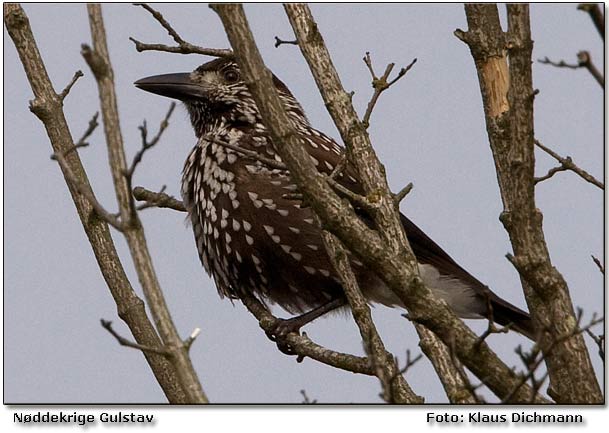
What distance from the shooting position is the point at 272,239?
6656 millimetres

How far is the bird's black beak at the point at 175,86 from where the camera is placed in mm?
7508

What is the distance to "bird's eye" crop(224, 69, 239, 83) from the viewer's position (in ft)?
25.8

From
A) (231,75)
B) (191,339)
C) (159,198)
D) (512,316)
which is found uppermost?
(231,75)

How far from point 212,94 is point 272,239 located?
1.63 m

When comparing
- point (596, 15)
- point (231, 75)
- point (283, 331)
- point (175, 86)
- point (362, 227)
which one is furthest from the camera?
point (231, 75)

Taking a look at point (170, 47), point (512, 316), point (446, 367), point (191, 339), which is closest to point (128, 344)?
point (191, 339)

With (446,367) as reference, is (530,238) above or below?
above

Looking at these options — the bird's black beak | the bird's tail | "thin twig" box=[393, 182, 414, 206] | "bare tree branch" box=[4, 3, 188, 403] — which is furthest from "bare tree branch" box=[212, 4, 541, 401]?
the bird's black beak

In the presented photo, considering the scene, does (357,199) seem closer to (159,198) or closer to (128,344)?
(128,344)

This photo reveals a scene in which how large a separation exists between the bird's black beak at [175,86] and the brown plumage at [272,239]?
2 cm

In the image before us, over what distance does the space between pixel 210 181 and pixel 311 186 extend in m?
2.96

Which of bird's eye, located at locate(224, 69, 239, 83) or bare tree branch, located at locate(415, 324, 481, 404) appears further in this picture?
bird's eye, located at locate(224, 69, 239, 83)

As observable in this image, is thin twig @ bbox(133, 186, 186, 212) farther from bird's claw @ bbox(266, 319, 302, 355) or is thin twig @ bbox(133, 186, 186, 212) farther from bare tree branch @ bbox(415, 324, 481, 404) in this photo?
bare tree branch @ bbox(415, 324, 481, 404)

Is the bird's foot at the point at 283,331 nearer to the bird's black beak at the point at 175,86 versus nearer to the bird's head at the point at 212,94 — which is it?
the bird's head at the point at 212,94
